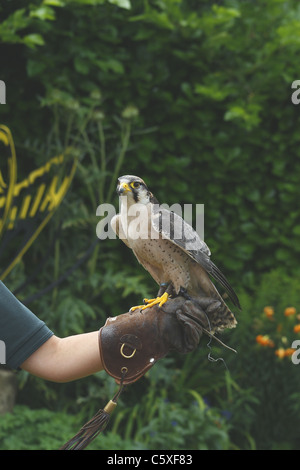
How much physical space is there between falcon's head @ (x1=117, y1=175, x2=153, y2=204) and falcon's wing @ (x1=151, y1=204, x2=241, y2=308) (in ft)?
0.15

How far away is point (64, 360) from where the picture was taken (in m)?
1.53

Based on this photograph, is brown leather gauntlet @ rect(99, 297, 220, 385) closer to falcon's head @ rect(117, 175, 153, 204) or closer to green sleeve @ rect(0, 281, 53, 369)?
green sleeve @ rect(0, 281, 53, 369)

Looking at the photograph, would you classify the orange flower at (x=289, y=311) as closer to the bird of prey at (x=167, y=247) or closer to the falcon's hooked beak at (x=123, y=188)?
the bird of prey at (x=167, y=247)

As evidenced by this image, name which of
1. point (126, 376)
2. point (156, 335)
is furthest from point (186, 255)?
point (126, 376)

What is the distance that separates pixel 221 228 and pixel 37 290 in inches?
46.0

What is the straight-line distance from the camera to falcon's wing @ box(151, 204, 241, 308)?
1.64m

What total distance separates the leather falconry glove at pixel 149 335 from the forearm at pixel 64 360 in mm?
31

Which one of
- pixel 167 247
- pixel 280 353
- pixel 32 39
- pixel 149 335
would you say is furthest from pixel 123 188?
pixel 280 353

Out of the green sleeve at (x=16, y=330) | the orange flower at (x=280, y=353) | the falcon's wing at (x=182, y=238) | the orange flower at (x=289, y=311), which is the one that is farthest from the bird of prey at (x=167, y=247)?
the orange flower at (x=289, y=311)

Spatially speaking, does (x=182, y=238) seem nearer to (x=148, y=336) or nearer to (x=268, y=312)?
(x=148, y=336)

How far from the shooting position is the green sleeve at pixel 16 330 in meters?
1.49

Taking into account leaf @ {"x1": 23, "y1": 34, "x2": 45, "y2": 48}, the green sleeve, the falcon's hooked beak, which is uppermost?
leaf @ {"x1": 23, "y1": 34, "x2": 45, "y2": 48}

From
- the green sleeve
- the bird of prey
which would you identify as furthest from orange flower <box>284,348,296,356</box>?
the green sleeve

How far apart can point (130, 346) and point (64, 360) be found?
176 millimetres
